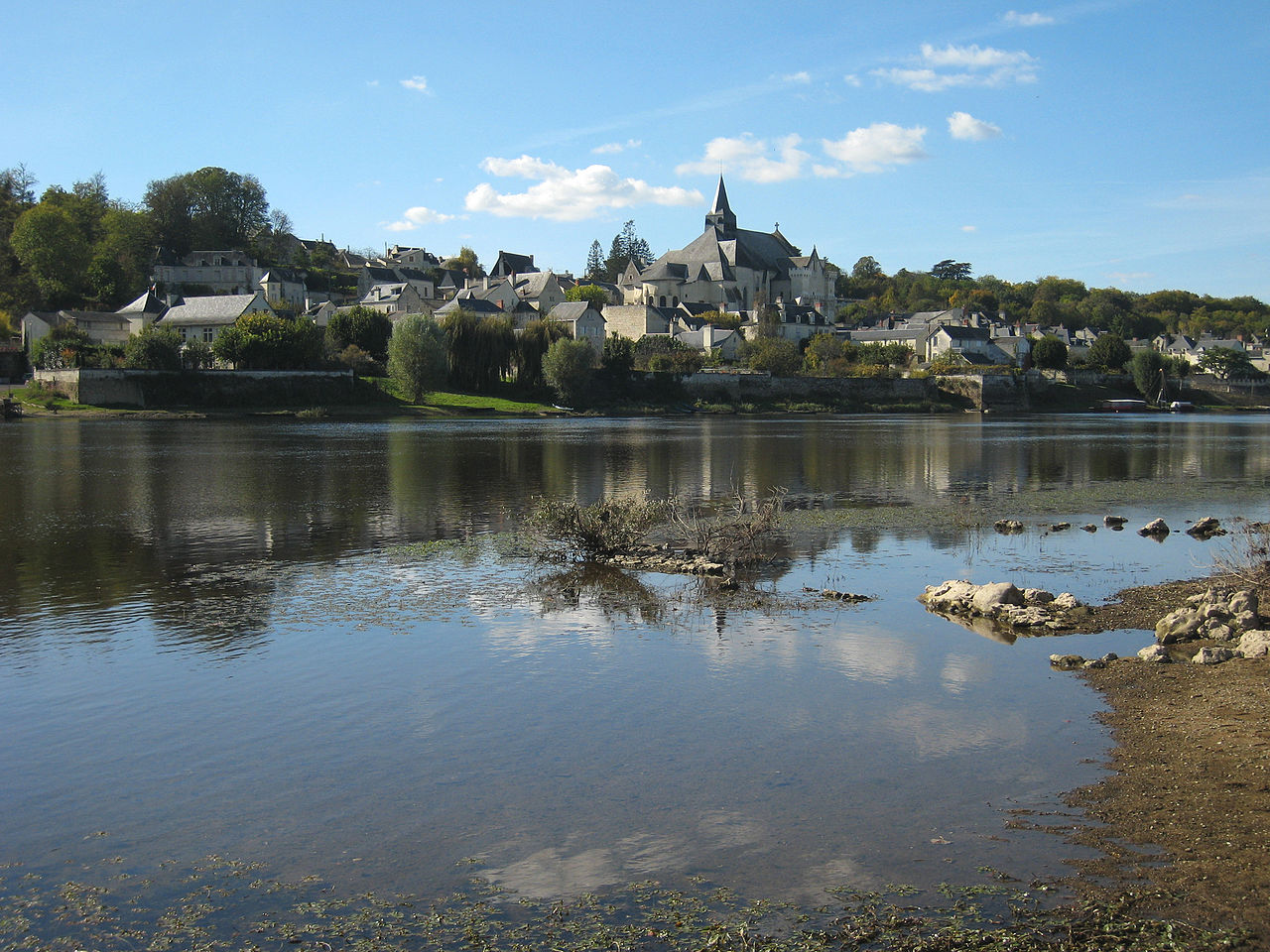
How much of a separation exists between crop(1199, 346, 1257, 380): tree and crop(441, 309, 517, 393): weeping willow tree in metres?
92.1

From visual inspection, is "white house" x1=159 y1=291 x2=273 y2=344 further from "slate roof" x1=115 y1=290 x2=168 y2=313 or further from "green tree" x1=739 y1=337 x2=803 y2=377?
"green tree" x1=739 y1=337 x2=803 y2=377

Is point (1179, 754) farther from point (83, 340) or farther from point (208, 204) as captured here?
point (208, 204)

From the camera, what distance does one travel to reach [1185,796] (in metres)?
7.71

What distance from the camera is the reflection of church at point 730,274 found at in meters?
142

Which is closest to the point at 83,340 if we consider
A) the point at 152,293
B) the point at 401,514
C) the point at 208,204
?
the point at 152,293

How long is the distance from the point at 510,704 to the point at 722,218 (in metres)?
148

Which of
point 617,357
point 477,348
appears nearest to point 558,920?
point 477,348

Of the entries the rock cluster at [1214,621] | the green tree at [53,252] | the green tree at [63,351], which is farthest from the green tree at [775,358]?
the rock cluster at [1214,621]

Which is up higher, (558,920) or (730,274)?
(730,274)

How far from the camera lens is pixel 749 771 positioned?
8766mm

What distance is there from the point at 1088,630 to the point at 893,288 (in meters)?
187

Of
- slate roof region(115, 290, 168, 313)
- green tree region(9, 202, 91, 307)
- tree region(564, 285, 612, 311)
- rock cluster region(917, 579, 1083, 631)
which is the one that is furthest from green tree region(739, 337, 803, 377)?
rock cluster region(917, 579, 1083, 631)

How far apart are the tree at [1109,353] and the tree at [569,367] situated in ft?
221

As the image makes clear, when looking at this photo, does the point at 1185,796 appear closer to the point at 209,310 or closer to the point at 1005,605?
the point at 1005,605
